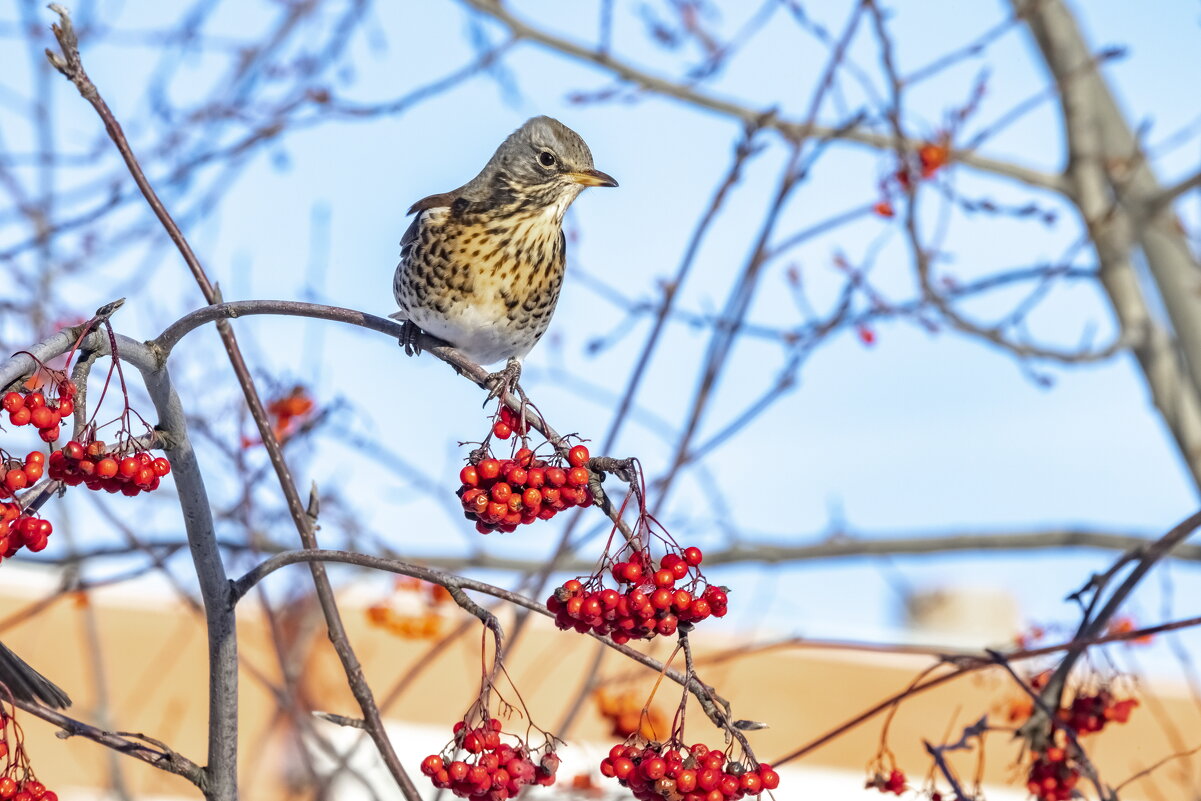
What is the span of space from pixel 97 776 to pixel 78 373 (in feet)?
17.8

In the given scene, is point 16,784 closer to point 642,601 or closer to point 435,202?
point 642,601

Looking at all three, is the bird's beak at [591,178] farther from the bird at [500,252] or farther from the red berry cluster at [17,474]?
the red berry cluster at [17,474]

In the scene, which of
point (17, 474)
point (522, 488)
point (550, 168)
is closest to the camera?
point (17, 474)

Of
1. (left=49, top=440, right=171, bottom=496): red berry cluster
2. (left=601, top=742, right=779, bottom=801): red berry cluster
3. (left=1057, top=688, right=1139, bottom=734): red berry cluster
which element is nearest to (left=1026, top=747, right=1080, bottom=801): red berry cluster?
(left=1057, top=688, right=1139, bottom=734): red berry cluster

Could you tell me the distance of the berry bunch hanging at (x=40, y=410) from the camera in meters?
1.38

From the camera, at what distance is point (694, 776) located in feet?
4.79

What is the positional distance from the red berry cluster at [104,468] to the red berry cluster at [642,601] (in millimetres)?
522

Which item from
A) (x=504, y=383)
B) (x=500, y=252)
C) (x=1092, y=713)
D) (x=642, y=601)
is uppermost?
(x=500, y=252)

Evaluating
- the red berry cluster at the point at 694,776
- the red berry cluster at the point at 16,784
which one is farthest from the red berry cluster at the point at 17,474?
the red berry cluster at the point at 694,776

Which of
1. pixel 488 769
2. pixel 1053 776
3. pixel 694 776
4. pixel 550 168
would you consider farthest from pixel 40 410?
Answer: pixel 550 168

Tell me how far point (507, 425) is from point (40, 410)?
1.90ft

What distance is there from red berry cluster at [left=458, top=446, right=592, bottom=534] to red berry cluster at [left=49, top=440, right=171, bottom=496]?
38 cm

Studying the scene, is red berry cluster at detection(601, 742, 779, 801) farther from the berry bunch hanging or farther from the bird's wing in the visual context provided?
the bird's wing

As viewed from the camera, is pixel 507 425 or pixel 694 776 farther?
pixel 507 425
